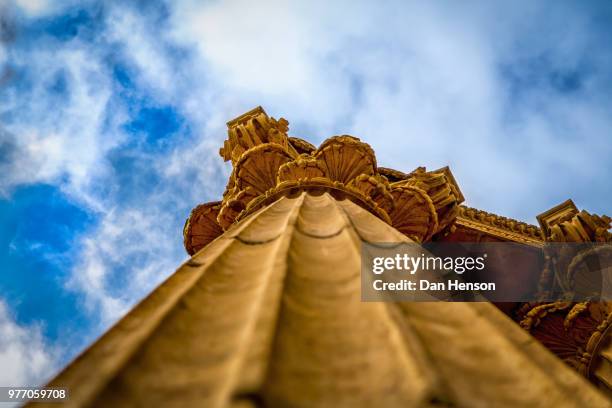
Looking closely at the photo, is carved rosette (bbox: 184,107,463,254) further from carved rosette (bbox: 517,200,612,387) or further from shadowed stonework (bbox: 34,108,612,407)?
shadowed stonework (bbox: 34,108,612,407)

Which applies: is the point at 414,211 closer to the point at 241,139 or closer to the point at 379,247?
the point at 241,139

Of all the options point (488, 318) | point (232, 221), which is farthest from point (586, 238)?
point (488, 318)

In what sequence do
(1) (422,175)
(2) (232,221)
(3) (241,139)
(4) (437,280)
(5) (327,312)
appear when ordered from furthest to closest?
1. (1) (422,175)
2. (3) (241,139)
3. (2) (232,221)
4. (4) (437,280)
5. (5) (327,312)

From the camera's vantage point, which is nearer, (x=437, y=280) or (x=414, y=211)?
(x=437, y=280)

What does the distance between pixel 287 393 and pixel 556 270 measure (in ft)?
23.5

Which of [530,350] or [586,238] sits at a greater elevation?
[586,238]

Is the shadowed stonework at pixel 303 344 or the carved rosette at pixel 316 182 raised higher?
the carved rosette at pixel 316 182

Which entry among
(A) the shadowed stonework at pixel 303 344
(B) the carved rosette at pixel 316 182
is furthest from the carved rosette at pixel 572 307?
(A) the shadowed stonework at pixel 303 344

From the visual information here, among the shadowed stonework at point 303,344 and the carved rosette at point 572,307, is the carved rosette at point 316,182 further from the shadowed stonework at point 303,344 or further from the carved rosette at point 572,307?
the shadowed stonework at point 303,344

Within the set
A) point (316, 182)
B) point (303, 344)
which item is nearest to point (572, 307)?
point (316, 182)

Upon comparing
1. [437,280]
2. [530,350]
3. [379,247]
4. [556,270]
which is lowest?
[530,350]

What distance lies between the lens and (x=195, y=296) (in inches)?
93.2

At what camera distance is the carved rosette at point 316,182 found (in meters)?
5.81

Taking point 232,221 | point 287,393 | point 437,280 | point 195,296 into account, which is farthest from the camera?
point 232,221
